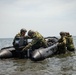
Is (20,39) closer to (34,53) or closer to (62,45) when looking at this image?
(34,53)

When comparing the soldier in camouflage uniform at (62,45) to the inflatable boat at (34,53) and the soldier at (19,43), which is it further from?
the soldier at (19,43)

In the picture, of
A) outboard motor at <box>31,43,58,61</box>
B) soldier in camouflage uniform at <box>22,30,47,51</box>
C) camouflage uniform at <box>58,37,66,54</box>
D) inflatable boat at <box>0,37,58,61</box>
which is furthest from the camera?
camouflage uniform at <box>58,37,66,54</box>

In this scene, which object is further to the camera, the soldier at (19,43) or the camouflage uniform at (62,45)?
the camouflage uniform at (62,45)

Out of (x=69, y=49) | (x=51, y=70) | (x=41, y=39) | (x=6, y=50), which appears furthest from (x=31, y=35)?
(x=69, y=49)

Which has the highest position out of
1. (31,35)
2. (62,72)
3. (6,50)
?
(31,35)

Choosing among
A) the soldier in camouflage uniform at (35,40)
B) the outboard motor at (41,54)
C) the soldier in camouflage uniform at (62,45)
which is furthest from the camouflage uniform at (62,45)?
the soldier in camouflage uniform at (35,40)

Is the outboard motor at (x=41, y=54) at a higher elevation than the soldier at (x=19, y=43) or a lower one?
lower

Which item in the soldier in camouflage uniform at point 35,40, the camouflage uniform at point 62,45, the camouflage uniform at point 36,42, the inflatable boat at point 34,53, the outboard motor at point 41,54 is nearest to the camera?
the outboard motor at point 41,54

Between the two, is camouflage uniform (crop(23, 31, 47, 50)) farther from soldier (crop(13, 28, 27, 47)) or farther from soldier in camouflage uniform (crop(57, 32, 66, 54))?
soldier in camouflage uniform (crop(57, 32, 66, 54))

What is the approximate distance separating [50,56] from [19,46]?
7.80 ft

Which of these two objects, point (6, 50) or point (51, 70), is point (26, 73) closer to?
point (51, 70)

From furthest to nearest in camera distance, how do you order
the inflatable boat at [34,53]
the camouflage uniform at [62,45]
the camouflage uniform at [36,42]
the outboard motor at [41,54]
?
the camouflage uniform at [62,45], the camouflage uniform at [36,42], the inflatable boat at [34,53], the outboard motor at [41,54]

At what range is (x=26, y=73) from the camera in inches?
338

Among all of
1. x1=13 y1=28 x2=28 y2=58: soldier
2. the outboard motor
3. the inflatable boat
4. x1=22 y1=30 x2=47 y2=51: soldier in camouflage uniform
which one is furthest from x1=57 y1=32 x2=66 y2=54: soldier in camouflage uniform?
x1=13 y1=28 x2=28 y2=58: soldier
